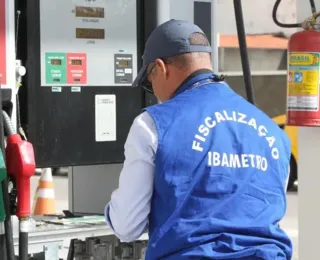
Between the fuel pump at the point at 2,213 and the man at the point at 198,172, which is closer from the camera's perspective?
the man at the point at 198,172

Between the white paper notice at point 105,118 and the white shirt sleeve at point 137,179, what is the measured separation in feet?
4.44

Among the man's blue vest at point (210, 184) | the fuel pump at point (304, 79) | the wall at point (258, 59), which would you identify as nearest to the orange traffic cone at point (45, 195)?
the fuel pump at point (304, 79)

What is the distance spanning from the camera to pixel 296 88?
5.29 metres

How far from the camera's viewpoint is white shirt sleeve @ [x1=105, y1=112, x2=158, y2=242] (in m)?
3.09

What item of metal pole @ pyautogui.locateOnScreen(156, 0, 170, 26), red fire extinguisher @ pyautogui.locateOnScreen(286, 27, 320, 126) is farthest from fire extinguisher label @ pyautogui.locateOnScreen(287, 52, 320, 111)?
metal pole @ pyautogui.locateOnScreen(156, 0, 170, 26)

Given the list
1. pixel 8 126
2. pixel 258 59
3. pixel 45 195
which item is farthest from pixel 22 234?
pixel 258 59

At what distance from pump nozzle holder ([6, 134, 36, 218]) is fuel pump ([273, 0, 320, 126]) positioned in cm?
216

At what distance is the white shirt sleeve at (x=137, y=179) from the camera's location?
3.09m

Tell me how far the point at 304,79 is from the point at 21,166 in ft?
7.41

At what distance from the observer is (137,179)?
10.2ft

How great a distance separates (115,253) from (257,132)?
1735 mm

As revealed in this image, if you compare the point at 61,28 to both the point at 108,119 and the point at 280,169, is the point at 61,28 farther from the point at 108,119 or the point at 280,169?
the point at 280,169

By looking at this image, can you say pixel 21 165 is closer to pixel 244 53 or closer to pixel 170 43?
pixel 170 43

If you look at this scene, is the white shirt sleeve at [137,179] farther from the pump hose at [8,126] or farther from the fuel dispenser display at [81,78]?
the fuel dispenser display at [81,78]
